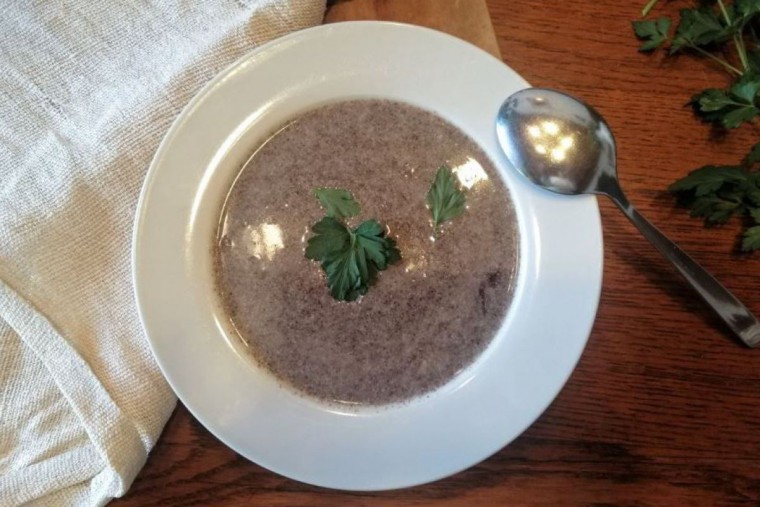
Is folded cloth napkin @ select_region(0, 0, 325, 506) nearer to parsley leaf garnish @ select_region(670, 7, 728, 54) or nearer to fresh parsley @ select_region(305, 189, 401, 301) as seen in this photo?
fresh parsley @ select_region(305, 189, 401, 301)

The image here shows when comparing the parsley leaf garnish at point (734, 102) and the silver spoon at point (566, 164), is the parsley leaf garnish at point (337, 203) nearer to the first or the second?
the silver spoon at point (566, 164)

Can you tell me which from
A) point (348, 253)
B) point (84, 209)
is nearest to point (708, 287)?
point (348, 253)

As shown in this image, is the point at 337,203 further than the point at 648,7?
No

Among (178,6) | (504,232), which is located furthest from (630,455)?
(178,6)

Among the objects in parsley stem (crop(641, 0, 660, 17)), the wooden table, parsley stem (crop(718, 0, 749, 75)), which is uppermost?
parsley stem (crop(641, 0, 660, 17))

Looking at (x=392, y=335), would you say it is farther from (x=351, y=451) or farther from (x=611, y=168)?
(x=611, y=168)

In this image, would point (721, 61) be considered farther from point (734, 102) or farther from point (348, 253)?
point (348, 253)

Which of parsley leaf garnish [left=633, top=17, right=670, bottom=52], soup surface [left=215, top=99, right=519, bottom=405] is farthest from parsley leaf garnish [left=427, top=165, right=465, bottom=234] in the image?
parsley leaf garnish [left=633, top=17, right=670, bottom=52]
